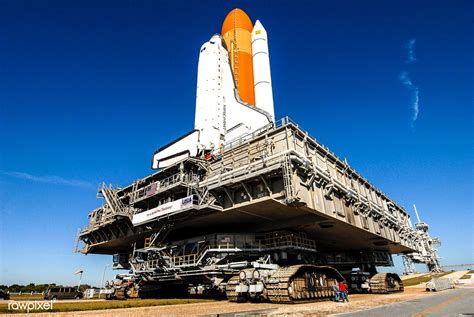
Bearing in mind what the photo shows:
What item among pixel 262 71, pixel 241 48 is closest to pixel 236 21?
pixel 241 48

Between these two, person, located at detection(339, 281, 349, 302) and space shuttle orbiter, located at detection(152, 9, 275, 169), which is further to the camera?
space shuttle orbiter, located at detection(152, 9, 275, 169)

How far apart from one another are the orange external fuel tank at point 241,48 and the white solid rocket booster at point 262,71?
81.1 inches

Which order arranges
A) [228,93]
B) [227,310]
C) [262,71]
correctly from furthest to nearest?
1. [262,71]
2. [228,93]
3. [227,310]

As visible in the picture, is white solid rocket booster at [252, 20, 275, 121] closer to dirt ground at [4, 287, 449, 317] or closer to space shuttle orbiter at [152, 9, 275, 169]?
space shuttle orbiter at [152, 9, 275, 169]

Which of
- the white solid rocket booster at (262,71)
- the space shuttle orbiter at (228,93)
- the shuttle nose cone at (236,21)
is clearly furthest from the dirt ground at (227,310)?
the shuttle nose cone at (236,21)

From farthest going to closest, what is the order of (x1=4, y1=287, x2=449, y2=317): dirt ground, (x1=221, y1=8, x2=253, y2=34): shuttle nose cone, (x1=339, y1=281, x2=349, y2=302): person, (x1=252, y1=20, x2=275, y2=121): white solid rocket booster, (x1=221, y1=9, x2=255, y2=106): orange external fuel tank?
1. (x1=221, y1=8, x2=253, y2=34): shuttle nose cone
2. (x1=221, y1=9, x2=255, y2=106): orange external fuel tank
3. (x1=252, y1=20, x2=275, y2=121): white solid rocket booster
4. (x1=339, y1=281, x2=349, y2=302): person
5. (x1=4, y1=287, x2=449, y2=317): dirt ground

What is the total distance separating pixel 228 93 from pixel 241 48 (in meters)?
13.2

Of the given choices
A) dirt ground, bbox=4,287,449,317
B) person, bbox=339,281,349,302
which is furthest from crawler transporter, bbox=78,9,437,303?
dirt ground, bbox=4,287,449,317

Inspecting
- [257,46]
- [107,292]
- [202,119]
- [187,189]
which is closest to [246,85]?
[257,46]

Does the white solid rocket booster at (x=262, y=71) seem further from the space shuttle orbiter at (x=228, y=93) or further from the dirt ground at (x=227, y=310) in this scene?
the dirt ground at (x=227, y=310)

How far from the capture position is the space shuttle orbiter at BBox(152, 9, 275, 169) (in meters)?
34.5

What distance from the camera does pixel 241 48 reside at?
1905 inches

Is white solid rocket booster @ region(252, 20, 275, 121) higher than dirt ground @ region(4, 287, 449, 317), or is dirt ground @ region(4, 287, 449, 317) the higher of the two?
white solid rocket booster @ region(252, 20, 275, 121)

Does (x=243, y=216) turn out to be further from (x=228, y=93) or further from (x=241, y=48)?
(x=241, y=48)
